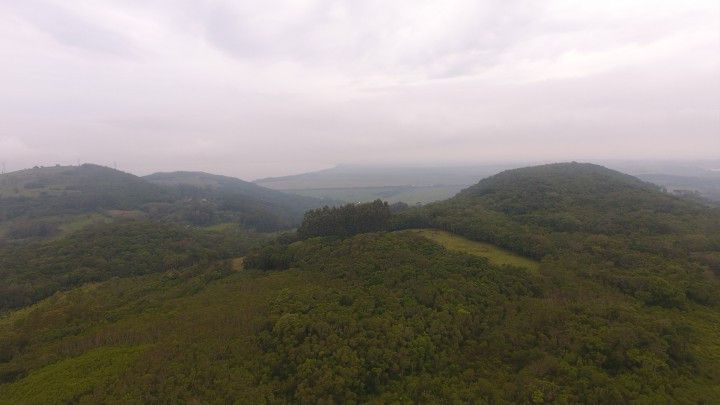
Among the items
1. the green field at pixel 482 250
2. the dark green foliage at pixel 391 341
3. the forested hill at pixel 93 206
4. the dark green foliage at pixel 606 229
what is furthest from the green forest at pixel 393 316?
the forested hill at pixel 93 206

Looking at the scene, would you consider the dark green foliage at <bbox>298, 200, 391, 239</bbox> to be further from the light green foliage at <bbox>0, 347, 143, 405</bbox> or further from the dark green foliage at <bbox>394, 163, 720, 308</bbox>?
the light green foliage at <bbox>0, 347, 143, 405</bbox>

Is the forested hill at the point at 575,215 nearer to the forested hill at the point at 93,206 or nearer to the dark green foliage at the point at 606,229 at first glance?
the dark green foliage at the point at 606,229

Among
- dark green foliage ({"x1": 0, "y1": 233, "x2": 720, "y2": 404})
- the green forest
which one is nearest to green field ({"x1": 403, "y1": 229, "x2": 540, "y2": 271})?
the green forest

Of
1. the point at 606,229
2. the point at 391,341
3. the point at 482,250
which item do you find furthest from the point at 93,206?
the point at 606,229

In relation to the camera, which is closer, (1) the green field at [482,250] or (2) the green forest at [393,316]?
(2) the green forest at [393,316]

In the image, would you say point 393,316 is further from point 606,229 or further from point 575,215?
point 575,215
